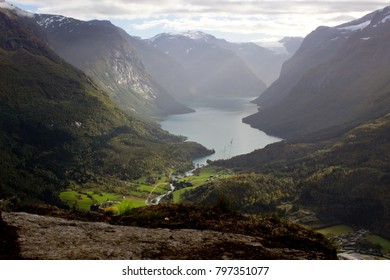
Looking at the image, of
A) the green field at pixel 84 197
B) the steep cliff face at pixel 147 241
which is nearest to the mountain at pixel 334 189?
the green field at pixel 84 197

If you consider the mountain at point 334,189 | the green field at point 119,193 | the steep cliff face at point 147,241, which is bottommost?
the green field at point 119,193

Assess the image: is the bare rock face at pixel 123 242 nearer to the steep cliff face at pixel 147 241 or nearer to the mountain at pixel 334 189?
the steep cliff face at pixel 147 241

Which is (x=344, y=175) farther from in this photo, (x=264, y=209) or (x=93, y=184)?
(x=93, y=184)

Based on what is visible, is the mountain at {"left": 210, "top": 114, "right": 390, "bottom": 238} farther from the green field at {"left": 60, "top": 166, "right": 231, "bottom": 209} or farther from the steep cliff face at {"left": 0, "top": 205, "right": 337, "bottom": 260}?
the steep cliff face at {"left": 0, "top": 205, "right": 337, "bottom": 260}

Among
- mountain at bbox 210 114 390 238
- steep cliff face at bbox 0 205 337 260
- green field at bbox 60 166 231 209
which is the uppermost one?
steep cliff face at bbox 0 205 337 260

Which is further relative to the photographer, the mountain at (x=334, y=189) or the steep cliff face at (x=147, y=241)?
the mountain at (x=334, y=189)

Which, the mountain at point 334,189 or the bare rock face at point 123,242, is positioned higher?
the bare rock face at point 123,242

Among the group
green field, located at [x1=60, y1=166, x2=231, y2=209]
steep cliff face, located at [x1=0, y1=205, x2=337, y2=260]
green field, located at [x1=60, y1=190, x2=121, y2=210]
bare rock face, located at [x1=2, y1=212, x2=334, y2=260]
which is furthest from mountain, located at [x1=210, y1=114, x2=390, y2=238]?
bare rock face, located at [x1=2, y1=212, x2=334, y2=260]

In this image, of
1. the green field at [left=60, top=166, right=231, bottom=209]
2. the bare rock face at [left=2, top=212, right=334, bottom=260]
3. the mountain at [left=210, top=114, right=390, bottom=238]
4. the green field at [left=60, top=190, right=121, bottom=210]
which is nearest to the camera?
the bare rock face at [left=2, top=212, right=334, bottom=260]

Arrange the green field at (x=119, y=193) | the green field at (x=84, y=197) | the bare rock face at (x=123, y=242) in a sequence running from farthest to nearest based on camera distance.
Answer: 1. the green field at (x=119, y=193)
2. the green field at (x=84, y=197)
3. the bare rock face at (x=123, y=242)

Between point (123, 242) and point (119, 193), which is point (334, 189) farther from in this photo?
point (123, 242)
